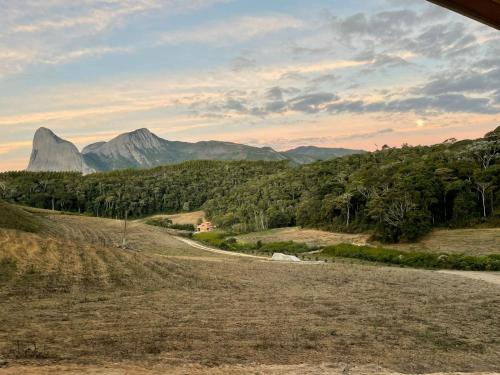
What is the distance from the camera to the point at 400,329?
15.6 meters

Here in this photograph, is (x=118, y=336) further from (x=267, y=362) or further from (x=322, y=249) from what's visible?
(x=322, y=249)

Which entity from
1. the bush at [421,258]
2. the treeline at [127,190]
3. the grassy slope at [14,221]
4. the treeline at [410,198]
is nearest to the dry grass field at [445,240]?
the treeline at [410,198]

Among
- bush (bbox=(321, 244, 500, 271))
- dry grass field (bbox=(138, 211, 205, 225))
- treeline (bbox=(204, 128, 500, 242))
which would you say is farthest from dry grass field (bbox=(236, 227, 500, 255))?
dry grass field (bbox=(138, 211, 205, 225))

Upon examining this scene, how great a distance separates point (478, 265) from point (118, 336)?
42057 millimetres

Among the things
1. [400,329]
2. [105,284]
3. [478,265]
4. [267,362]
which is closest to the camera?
[267,362]

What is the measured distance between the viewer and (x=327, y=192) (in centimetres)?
8888

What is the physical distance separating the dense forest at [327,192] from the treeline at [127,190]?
13.1 inches

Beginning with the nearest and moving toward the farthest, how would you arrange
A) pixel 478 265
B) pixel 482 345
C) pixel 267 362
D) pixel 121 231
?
1. pixel 267 362
2. pixel 482 345
3. pixel 478 265
4. pixel 121 231

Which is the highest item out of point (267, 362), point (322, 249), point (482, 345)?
point (267, 362)

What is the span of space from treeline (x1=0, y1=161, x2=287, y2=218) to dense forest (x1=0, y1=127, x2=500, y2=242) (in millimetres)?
333

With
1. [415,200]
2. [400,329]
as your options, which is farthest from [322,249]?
[400,329]

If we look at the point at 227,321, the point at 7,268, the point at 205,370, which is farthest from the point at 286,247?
the point at 205,370

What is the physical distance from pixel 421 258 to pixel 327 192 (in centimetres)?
3970

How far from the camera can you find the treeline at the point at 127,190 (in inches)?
5266
